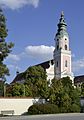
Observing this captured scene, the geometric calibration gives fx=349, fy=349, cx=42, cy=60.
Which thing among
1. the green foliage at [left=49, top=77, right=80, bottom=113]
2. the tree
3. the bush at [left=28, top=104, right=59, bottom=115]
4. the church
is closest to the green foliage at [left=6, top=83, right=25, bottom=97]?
the green foliage at [left=49, top=77, right=80, bottom=113]

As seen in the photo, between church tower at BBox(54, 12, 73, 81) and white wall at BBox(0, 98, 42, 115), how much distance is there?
195 feet

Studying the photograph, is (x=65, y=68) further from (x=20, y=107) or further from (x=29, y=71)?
(x=20, y=107)

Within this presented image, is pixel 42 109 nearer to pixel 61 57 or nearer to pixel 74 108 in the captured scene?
pixel 74 108

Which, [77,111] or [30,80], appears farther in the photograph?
[30,80]

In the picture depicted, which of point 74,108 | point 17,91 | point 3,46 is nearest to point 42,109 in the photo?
point 74,108

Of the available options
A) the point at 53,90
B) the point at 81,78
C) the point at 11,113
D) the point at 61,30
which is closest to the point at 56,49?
the point at 61,30

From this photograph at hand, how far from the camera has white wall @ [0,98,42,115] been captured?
44.1 meters

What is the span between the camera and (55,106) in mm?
44938

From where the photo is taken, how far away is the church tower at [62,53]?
106m

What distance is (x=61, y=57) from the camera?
10681cm

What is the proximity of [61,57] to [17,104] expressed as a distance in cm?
6240

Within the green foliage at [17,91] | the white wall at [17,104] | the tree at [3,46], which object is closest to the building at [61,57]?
the green foliage at [17,91]

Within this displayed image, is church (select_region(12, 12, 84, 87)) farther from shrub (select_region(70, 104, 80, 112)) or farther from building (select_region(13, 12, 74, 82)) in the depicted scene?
shrub (select_region(70, 104, 80, 112))

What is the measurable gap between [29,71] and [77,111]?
18497mm
